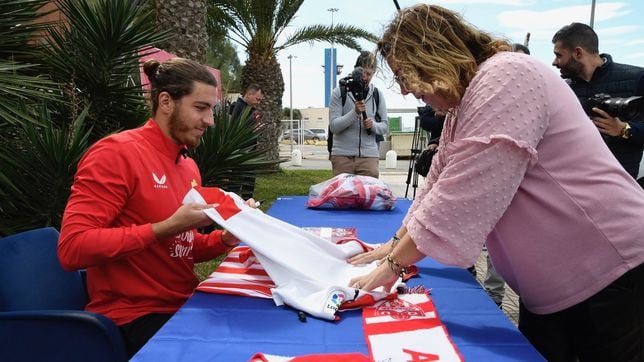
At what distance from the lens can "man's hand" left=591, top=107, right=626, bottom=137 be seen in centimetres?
261

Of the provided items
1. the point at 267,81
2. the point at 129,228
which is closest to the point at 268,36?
the point at 267,81

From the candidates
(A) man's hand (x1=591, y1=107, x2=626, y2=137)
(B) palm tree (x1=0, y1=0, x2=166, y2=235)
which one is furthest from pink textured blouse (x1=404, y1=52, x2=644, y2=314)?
(B) palm tree (x1=0, y1=0, x2=166, y2=235)

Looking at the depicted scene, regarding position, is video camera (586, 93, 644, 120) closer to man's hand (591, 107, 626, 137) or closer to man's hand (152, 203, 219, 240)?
man's hand (591, 107, 626, 137)

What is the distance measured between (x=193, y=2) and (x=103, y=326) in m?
5.21

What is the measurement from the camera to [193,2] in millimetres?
5785

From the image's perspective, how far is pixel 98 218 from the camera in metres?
1.53

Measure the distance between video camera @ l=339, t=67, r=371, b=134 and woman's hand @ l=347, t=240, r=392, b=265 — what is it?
2842 millimetres

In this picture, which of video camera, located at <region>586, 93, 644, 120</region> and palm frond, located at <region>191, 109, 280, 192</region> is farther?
palm frond, located at <region>191, 109, 280, 192</region>

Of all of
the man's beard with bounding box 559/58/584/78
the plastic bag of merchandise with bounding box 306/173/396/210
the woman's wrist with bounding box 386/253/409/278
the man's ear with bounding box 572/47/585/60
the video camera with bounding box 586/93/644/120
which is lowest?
the plastic bag of merchandise with bounding box 306/173/396/210

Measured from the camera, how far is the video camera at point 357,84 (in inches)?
176

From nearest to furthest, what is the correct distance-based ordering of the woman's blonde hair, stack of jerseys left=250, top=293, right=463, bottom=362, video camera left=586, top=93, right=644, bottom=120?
stack of jerseys left=250, top=293, right=463, bottom=362, the woman's blonde hair, video camera left=586, top=93, right=644, bottom=120

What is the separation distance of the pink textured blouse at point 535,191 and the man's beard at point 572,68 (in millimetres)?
1890

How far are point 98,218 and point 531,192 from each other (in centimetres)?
129

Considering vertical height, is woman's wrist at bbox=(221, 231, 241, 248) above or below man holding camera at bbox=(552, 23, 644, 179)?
below
